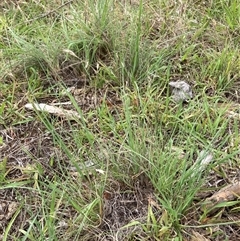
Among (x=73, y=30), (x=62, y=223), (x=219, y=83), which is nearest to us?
(x=62, y=223)

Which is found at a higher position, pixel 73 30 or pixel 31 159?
pixel 73 30

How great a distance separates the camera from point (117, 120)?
1.75m

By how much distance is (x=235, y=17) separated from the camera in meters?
2.06

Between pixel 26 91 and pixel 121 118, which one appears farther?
pixel 26 91

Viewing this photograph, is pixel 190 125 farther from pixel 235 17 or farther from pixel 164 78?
pixel 235 17

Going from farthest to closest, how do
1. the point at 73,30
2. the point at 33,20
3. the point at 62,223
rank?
the point at 33,20
the point at 73,30
the point at 62,223

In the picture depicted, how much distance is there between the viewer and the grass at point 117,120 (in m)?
1.43

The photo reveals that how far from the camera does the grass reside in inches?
56.3

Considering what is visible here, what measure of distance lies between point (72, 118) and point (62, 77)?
269mm

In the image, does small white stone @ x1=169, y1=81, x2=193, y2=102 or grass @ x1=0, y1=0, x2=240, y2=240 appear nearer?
grass @ x1=0, y1=0, x2=240, y2=240

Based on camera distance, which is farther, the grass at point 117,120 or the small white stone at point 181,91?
the small white stone at point 181,91

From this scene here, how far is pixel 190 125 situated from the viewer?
5.45ft

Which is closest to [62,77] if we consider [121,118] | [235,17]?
[121,118]

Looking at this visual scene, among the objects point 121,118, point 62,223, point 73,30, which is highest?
point 73,30
